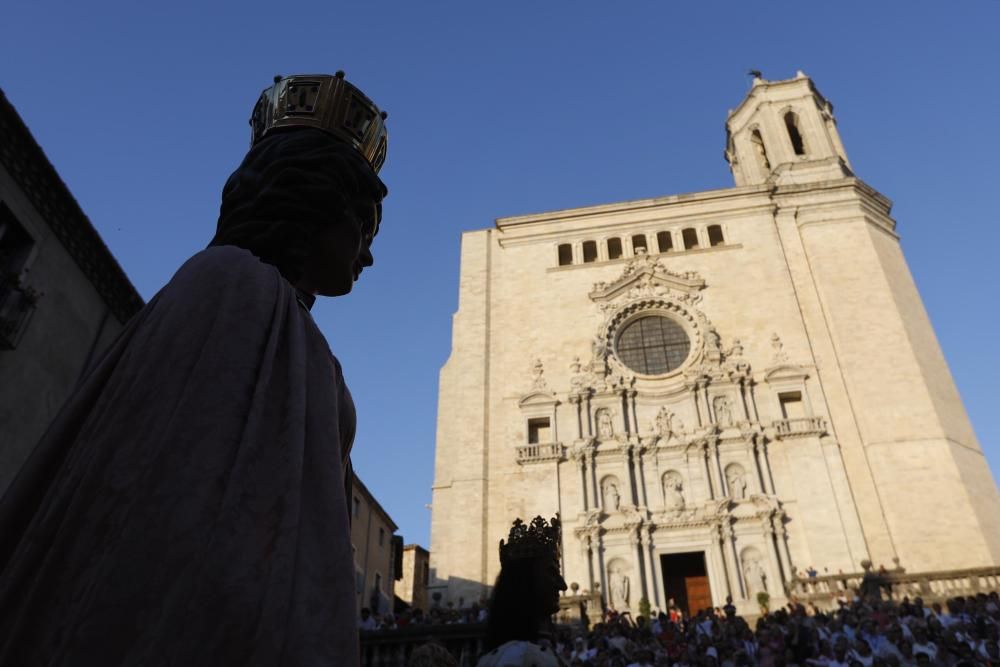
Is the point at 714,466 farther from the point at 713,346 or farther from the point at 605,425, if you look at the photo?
the point at 713,346

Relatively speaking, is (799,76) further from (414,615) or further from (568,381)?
(414,615)

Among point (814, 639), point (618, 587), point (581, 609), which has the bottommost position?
Answer: point (814, 639)

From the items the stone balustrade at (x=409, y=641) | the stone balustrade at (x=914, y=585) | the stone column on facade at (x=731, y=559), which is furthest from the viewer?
the stone column on facade at (x=731, y=559)

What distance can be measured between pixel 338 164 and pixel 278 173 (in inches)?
A: 5.9

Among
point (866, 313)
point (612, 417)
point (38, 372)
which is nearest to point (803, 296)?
point (866, 313)

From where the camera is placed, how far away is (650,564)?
19703mm

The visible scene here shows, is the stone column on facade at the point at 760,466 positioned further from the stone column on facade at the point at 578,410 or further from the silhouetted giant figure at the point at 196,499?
the silhouetted giant figure at the point at 196,499

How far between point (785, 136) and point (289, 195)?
31655 mm

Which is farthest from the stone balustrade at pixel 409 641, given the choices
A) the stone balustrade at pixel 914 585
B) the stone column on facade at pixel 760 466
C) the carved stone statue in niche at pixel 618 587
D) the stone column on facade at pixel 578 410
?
the stone column on facade at pixel 760 466

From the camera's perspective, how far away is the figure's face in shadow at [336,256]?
172cm

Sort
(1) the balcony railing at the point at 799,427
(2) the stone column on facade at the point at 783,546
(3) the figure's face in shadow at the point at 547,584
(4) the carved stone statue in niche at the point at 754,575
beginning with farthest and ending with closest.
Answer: (1) the balcony railing at the point at 799,427, (4) the carved stone statue in niche at the point at 754,575, (2) the stone column on facade at the point at 783,546, (3) the figure's face in shadow at the point at 547,584

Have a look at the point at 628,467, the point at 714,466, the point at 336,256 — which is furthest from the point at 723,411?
the point at 336,256

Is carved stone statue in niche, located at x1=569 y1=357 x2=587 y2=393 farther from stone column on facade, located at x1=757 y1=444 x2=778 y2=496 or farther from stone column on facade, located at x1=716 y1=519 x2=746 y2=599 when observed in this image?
stone column on facade, located at x1=716 y1=519 x2=746 y2=599

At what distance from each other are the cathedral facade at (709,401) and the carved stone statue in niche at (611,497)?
68 millimetres
